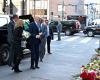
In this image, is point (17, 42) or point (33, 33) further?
point (33, 33)

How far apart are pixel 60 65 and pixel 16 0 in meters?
65.4

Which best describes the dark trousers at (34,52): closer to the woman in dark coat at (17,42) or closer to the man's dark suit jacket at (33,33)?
the man's dark suit jacket at (33,33)

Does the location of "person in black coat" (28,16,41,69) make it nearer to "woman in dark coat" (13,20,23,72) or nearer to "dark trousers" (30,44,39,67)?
"dark trousers" (30,44,39,67)

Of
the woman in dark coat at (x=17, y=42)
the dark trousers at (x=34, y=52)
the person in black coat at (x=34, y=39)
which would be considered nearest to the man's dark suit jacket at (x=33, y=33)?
the person in black coat at (x=34, y=39)

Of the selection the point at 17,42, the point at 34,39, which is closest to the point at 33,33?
the point at 34,39

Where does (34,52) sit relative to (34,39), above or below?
below

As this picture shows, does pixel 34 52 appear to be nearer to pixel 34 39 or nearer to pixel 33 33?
pixel 34 39

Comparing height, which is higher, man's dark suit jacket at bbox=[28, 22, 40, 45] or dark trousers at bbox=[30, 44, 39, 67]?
man's dark suit jacket at bbox=[28, 22, 40, 45]

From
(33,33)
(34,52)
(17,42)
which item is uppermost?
(33,33)

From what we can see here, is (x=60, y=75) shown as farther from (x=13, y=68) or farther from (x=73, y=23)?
(x=73, y=23)

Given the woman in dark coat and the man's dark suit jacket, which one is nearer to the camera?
the woman in dark coat

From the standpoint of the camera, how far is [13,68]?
12938 mm

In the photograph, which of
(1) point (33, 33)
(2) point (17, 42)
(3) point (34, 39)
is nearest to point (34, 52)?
(3) point (34, 39)

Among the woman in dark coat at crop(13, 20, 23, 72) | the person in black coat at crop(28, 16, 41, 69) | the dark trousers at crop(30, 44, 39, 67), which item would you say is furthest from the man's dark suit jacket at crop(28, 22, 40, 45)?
the woman in dark coat at crop(13, 20, 23, 72)
